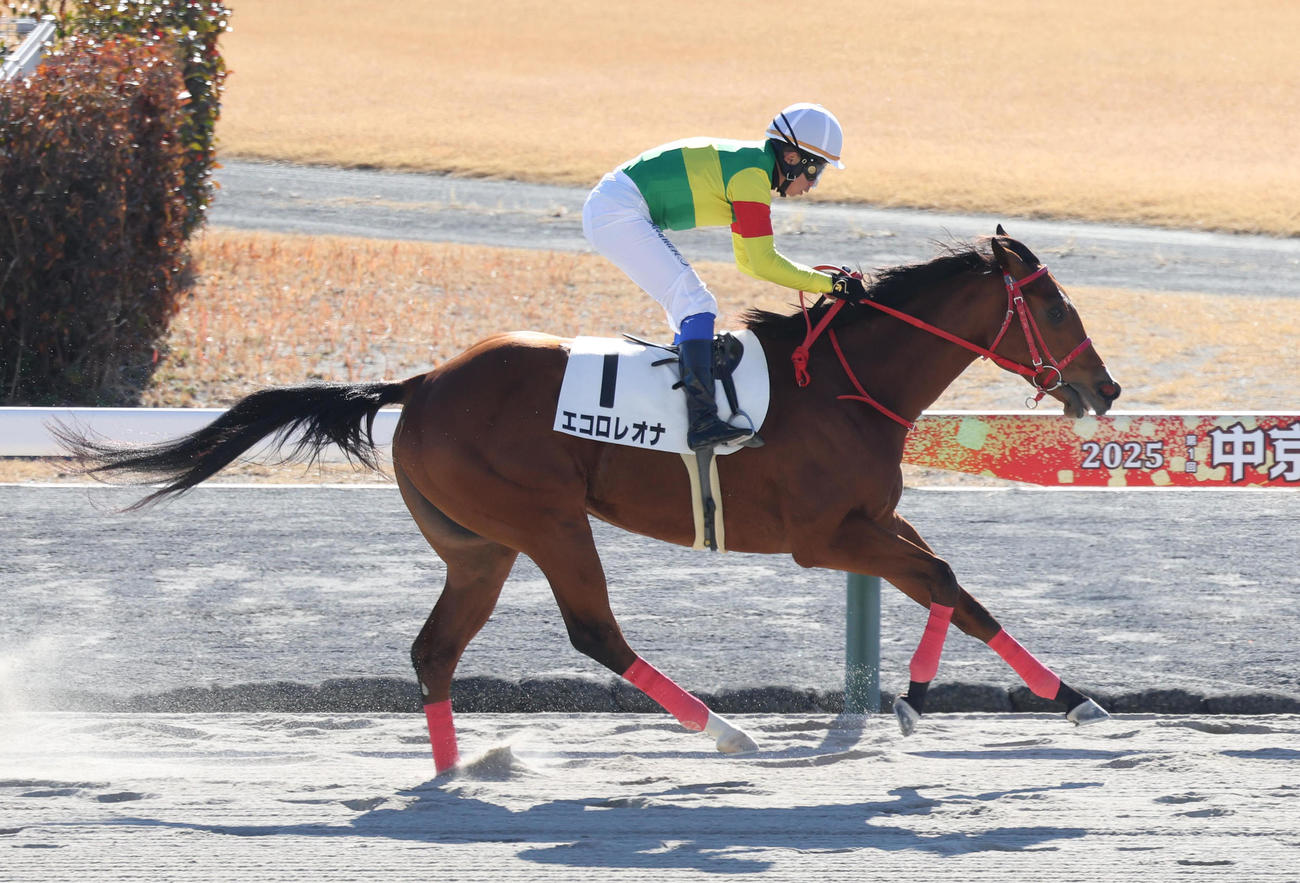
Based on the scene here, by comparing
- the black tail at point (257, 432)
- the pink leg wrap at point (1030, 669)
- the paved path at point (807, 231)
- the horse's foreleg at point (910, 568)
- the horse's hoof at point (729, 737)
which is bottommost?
the horse's hoof at point (729, 737)

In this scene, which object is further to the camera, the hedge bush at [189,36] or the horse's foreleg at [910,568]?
the hedge bush at [189,36]

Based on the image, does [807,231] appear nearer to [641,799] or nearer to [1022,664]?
[1022,664]

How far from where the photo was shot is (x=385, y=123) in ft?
99.1

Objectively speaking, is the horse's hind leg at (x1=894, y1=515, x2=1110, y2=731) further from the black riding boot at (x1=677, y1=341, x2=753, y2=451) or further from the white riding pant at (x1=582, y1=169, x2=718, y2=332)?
the white riding pant at (x1=582, y1=169, x2=718, y2=332)

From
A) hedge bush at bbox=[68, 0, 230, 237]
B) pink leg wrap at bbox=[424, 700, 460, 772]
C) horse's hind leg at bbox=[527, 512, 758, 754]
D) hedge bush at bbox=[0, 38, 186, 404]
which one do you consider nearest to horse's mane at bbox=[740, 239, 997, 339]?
horse's hind leg at bbox=[527, 512, 758, 754]

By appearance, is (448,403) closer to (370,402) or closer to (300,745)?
(370,402)

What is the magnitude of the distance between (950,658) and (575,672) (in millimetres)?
1487

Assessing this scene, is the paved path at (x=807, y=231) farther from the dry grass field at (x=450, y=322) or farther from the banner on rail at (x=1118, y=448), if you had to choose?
the banner on rail at (x=1118, y=448)

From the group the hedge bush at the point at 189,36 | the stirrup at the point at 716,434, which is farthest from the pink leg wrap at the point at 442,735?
the hedge bush at the point at 189,36

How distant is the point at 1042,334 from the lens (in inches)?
197

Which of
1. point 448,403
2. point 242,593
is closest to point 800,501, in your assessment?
point 448,403

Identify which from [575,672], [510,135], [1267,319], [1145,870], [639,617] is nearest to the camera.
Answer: [1145,870]

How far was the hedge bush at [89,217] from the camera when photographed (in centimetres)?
1015

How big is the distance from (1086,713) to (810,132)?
2096mm
